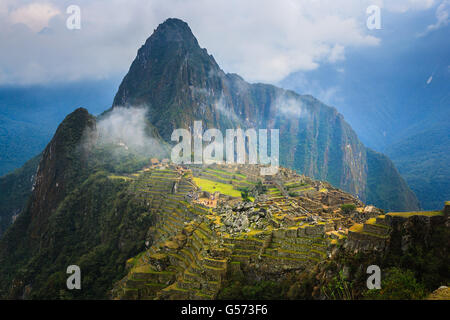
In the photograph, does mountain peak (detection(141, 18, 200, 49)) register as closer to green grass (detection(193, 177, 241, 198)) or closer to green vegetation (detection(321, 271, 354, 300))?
green grass (detection(193, 177, 241, 198))

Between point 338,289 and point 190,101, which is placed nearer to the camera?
point 338,289

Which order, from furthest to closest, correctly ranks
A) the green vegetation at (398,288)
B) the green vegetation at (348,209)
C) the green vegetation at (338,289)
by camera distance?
1. the green vegetation at (348,209)
2. the green vegetation at (338,289)
3. the green vegetation at (398,288)

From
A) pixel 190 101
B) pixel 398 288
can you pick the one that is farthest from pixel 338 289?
pixel 190 101

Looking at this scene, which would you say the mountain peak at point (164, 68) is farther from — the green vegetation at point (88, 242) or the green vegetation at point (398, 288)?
the green vegetation at point (398, 288)

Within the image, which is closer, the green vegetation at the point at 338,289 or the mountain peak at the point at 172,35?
the green vegetation at the point at 338,289

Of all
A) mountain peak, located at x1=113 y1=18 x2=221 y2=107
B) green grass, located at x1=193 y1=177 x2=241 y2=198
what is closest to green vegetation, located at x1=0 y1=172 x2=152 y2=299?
green grass, located at x1=193 y1=177 x2=241 y2=198

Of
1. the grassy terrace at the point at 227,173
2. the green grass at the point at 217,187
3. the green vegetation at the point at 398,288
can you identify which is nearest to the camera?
the green vegetation at the point at 398,288

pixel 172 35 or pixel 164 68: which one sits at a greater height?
pixel 172 35

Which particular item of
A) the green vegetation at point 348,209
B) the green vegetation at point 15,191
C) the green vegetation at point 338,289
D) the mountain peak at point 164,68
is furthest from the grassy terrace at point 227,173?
the mountain peak at point 164,68

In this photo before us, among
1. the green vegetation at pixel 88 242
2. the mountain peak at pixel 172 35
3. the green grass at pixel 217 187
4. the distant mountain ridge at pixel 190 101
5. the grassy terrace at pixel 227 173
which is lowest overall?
the green vegetation at pixel 88 242

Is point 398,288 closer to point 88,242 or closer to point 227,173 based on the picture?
point 227,173
